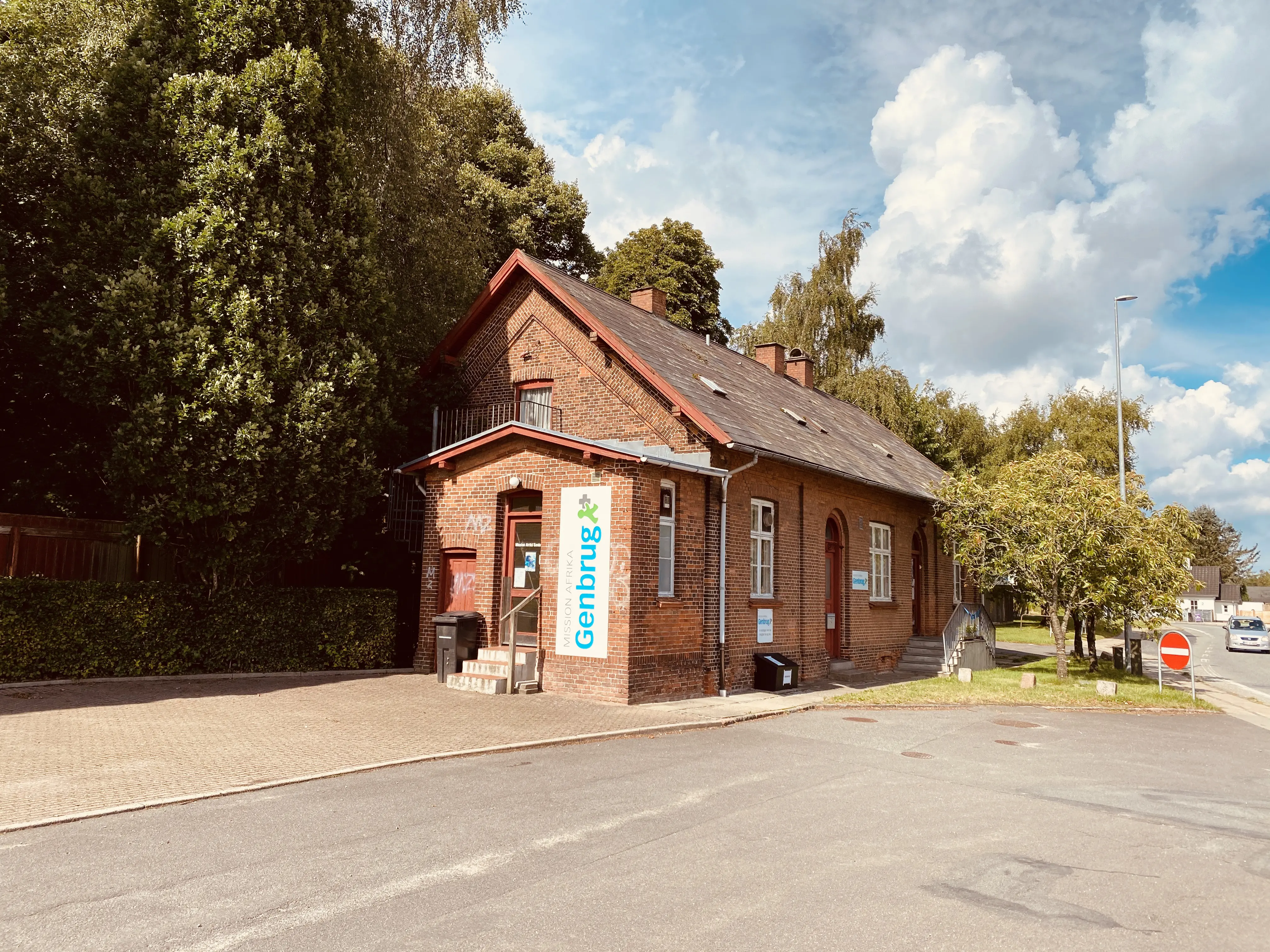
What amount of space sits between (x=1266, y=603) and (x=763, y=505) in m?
113

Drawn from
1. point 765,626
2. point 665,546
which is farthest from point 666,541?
point 765,626

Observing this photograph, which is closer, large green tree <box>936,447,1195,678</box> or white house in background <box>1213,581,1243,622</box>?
large green tree <box>936,447,1195,678</box>

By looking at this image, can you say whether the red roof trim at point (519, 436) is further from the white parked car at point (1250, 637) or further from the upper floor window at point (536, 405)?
the white parked car at point (1250, 637)

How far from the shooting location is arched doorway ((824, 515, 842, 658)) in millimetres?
19953

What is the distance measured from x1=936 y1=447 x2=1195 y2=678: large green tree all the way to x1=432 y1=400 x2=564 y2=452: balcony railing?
9.82 m

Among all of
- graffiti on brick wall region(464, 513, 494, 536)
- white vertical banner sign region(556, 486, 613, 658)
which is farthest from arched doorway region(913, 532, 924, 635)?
graffiti on brick wall region(464, 513, 494, 536)

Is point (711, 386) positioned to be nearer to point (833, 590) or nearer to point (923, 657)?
point (833, 590)

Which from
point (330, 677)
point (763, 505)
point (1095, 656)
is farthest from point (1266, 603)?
point (330, 677)

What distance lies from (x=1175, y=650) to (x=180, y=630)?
54.5ft

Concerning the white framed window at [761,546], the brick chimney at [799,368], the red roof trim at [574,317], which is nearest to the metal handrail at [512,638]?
the red roof trim at [574,317]

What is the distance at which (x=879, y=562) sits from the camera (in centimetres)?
2216

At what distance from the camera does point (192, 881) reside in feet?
17.9

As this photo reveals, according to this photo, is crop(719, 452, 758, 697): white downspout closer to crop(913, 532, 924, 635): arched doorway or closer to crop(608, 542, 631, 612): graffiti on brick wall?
crop(608, 542, 631, 612): graffiti on brick wall

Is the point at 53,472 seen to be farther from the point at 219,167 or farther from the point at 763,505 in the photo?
the point at 763,505
